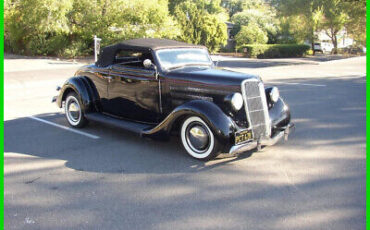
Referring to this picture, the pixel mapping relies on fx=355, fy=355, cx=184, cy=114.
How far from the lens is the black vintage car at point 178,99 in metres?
4.70

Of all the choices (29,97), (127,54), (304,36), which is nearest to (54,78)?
(29,97)

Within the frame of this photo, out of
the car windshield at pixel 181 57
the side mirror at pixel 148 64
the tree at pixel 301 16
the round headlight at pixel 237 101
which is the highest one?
the tree at pixel 301 16

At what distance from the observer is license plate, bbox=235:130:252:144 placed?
4535 mm

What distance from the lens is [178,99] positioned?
17.1 ft

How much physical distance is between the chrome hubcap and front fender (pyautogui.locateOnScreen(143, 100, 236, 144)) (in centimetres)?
19

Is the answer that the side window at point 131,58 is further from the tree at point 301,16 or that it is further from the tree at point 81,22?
the tree at point 301,16

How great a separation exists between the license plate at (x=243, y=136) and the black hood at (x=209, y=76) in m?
0.66

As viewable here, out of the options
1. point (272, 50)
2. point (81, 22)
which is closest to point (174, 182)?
point (81, 22)

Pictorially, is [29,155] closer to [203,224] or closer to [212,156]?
[212,156]

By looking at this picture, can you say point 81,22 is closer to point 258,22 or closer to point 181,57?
point 181,57

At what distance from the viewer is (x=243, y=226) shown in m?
3.13

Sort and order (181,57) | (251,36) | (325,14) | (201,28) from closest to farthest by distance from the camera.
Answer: (181,57)
(201,28)
(325,14)
(251,36)

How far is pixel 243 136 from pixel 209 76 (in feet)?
3.31

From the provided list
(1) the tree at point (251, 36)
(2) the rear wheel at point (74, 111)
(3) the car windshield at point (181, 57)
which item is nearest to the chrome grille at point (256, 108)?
(3) the car windshield at point (181, 57)
